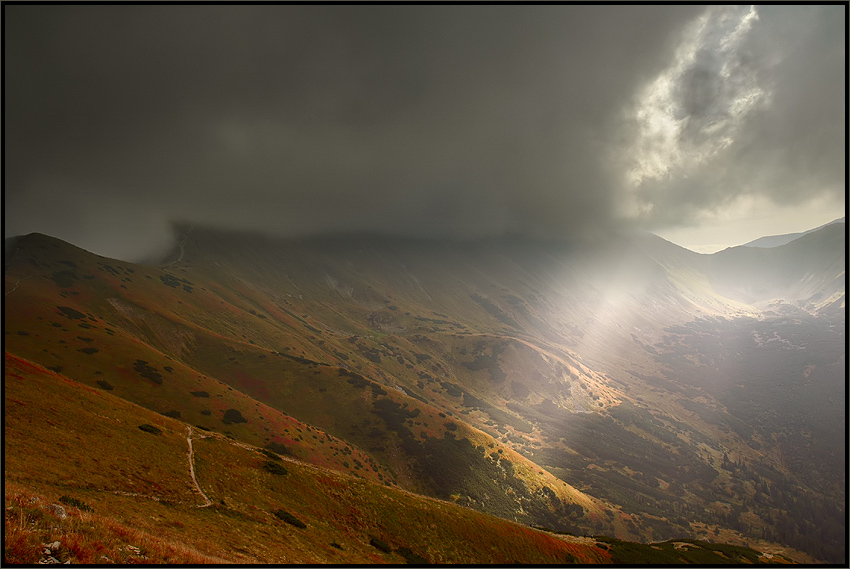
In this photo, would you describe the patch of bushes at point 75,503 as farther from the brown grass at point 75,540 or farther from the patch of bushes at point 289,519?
the patch of bushes at point 289,519

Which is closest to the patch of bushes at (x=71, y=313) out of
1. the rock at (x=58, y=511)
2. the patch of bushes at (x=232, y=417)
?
the patch of bushes at (x=232, y=417)

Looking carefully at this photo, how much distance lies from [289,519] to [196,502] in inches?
311

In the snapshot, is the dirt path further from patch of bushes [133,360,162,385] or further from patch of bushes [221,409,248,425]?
patch of bushes [133,360,162,385]

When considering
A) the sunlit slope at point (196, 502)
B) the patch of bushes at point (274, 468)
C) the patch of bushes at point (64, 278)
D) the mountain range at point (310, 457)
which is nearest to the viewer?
the sunlit slope at point (196, 502)

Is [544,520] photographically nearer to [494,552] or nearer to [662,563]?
[662,563]

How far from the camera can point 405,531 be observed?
39.0 meters

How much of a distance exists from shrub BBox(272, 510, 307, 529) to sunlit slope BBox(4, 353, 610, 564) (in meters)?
0.20

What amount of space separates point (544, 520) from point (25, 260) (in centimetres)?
20219

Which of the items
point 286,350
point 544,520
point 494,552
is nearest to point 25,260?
point 286,350

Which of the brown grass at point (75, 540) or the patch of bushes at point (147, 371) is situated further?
the patch of bushes at point (147, 371)

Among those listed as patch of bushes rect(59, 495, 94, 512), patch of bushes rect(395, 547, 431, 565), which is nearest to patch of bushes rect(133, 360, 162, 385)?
patch of bushes rect(59, 495, 94, 512)

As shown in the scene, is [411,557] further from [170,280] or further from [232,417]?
[170,280]

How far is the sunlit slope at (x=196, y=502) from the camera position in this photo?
Answer: 62.5ft

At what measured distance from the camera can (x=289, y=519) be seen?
1223 inches
